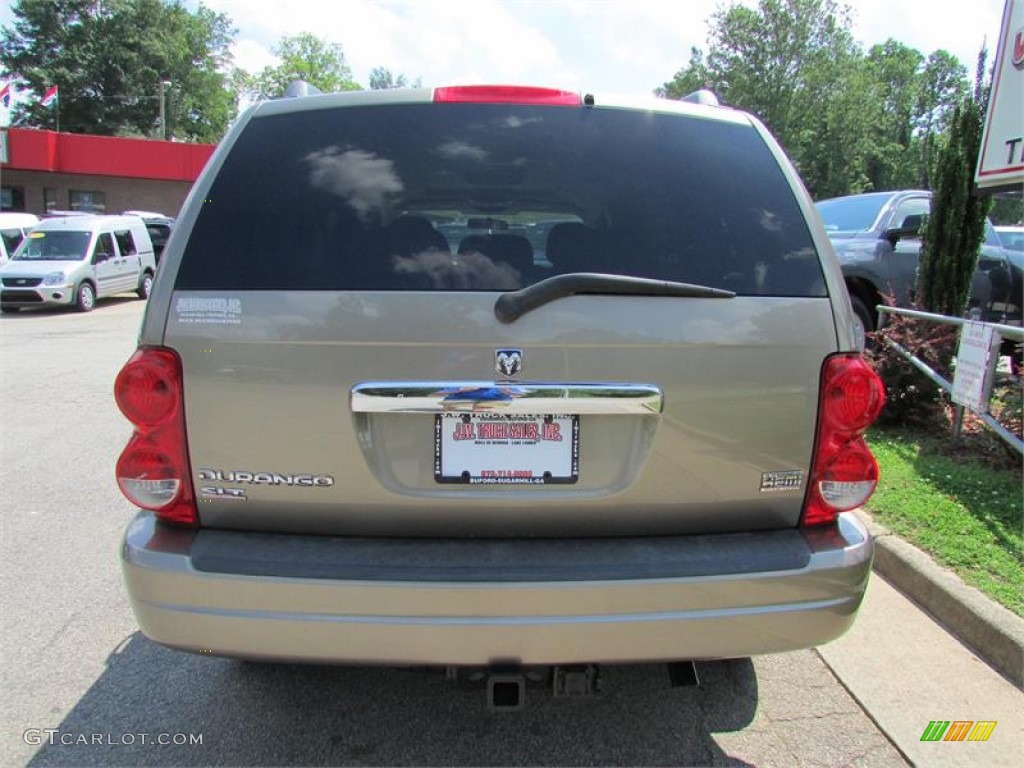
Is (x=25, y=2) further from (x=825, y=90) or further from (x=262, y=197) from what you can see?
(x=262, y=197)

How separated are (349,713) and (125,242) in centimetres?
1948

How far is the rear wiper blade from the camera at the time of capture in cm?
198

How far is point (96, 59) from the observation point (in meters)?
53.2

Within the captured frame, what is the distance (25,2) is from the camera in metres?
52.6

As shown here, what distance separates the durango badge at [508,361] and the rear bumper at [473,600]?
49 centimetres

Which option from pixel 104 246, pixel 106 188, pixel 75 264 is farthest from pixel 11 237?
pixel 106 188

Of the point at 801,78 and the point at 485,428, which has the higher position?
the point at 801,78

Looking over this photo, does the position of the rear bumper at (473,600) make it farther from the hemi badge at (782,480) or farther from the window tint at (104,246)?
the window tint at (104,246)

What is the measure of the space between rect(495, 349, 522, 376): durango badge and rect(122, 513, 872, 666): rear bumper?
1.61 feet

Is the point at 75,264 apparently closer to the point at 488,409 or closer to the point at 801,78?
the point at 488,409

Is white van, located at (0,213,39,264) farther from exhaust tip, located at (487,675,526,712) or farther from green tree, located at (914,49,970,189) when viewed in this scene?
green tree, located at (914,49,970,189)

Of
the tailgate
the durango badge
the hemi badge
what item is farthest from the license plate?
the hemi badge

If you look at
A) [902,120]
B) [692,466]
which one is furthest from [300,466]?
[902,120]

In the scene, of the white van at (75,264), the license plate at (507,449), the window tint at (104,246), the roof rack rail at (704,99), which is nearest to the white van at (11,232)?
the white van at (75,264)
